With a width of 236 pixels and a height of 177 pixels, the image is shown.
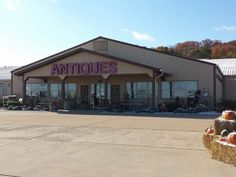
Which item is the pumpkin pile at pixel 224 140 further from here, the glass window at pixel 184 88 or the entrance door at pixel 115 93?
the entrance door at pixel 115 93

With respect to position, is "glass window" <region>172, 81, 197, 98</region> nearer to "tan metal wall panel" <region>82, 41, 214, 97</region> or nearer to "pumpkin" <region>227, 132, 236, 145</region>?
"tan metal wall panel" <region>82, 41, 214, 97</region>

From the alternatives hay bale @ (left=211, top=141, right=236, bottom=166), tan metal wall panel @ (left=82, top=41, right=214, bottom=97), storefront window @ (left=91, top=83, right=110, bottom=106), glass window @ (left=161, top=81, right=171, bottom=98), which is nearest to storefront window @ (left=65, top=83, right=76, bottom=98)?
storefront window @ (left=91, top=83, right=110, bottom=106)

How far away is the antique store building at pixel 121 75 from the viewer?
30.0 metres

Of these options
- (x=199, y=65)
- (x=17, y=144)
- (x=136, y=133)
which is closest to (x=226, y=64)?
(x=199, y=65)

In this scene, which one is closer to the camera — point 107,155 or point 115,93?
point 107,155

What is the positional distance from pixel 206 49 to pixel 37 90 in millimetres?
46750

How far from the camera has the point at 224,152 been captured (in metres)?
8.71

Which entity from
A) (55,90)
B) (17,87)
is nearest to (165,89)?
(55,90)

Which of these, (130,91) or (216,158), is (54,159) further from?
(130,91)

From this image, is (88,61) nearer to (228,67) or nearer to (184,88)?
(184,88)

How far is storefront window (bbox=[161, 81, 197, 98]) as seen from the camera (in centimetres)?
3100

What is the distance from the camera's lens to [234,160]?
8344mm

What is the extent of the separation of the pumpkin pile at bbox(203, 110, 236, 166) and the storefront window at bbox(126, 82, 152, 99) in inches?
867

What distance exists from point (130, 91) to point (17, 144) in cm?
2195
